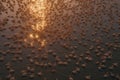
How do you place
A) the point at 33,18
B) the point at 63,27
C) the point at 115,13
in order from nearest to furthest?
the point at 63,27 → the point at 33,18 → the point at 115,13

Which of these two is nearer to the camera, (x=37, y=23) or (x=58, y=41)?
(x=58, y=41)

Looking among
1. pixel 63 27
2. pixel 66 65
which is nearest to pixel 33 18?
pixel 63 27

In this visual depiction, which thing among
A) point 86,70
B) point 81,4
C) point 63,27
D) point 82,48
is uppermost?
point 81,4

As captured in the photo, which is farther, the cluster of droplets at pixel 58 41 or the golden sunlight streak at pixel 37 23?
the golden sunlight streak at pixel 37 23

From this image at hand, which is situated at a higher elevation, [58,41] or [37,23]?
[37,23]

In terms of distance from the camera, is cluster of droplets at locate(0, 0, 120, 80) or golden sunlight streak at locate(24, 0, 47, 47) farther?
golden sunlight streak at locate(24, 0, 47, 47)

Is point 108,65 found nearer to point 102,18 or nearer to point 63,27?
point 63,27

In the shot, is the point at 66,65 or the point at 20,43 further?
the point at 20,43

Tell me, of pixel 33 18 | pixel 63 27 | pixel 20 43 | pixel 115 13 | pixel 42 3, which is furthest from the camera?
pixel 42 3

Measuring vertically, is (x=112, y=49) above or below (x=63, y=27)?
below
